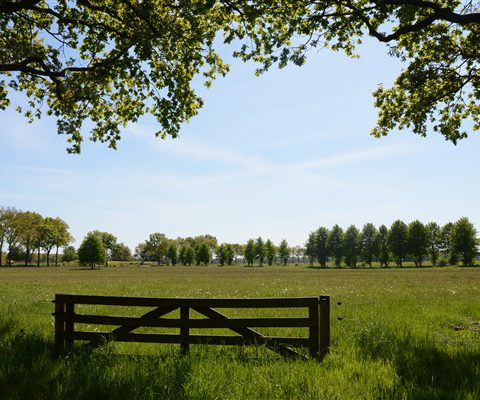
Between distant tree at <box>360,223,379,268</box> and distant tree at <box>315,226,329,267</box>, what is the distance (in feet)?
45.3

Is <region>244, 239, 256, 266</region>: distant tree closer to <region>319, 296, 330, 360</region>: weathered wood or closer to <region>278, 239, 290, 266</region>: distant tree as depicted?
<region>278, 239, 290, 266</region>: distant tree

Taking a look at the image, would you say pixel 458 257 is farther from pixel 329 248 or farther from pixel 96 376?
pixel 96 376

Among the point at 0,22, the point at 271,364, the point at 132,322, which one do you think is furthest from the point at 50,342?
the point at 0,22

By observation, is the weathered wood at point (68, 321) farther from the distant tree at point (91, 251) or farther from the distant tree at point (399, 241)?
the distant tree at point (399, 241)

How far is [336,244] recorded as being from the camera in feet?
436

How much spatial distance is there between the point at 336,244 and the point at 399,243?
24.2m

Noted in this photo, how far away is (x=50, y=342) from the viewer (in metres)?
8.60

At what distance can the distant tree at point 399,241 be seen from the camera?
11394 centimetres

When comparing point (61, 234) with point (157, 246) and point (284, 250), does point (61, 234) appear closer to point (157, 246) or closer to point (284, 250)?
point (157, 246)

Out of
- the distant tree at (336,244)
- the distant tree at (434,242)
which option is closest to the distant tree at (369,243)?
the distant tree at (336,244)

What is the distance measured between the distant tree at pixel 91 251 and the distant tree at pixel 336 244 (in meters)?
81.2

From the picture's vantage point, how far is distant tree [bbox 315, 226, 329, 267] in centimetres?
13662

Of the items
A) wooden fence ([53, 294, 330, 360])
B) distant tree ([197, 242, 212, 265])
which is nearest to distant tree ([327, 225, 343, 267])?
distant tree ([197, 242, 212, 265])

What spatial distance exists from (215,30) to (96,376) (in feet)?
38.8
